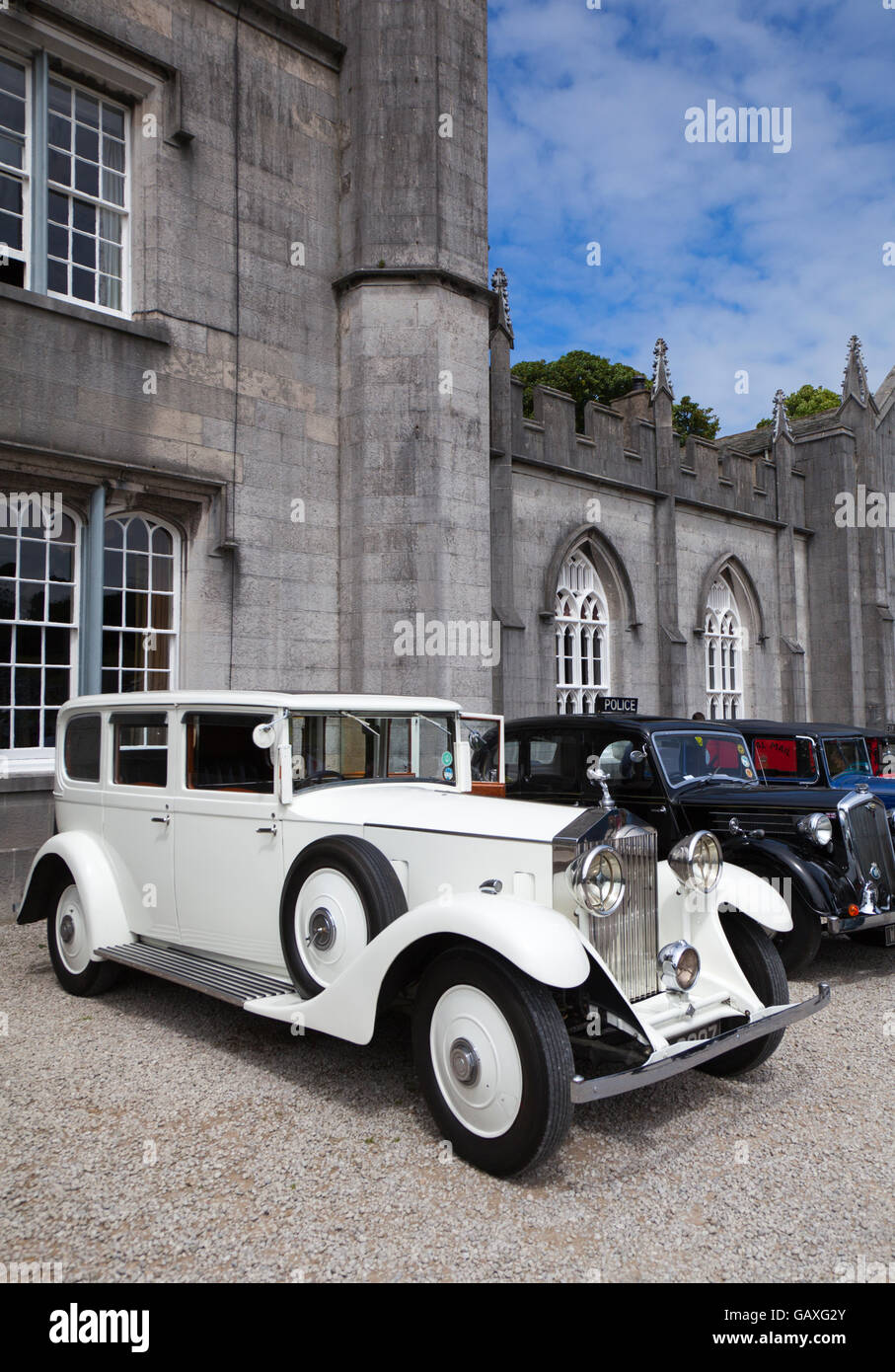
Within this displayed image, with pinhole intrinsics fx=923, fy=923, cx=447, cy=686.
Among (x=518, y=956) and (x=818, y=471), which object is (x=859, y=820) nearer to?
(x=518, y=956)

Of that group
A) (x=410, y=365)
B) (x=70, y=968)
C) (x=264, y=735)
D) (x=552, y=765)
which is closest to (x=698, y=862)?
(x=264, y=735)

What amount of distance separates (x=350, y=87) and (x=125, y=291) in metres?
4.23

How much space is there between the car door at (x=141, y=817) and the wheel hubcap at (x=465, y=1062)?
2.36 m

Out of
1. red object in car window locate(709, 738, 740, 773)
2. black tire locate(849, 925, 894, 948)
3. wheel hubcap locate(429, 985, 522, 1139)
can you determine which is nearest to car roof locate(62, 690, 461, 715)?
wheel hubcap locate(429, 985, 522, 1139)

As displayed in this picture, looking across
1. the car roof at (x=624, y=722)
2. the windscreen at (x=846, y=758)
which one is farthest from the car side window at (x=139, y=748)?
the windscreen at (x=846, y=758)

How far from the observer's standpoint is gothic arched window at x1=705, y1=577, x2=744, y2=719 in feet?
62.3

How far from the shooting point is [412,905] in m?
4.52

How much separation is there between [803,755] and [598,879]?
5.86 m

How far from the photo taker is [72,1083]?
14.9 feet

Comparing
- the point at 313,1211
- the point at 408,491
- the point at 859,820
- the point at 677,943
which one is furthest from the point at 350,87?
the point at 313,1211

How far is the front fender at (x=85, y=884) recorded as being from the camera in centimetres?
566

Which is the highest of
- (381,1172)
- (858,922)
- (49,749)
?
(49,749)

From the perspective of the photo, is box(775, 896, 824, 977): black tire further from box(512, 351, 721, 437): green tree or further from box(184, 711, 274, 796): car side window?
box(512, 351, 721, 437): green tree

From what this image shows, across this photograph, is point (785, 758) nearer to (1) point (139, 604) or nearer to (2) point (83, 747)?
(2) point (83, 747)
